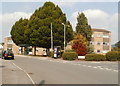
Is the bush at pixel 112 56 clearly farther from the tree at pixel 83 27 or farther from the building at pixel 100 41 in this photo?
the building at pixel 100 41

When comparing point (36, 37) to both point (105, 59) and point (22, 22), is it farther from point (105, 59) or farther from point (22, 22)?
point (22, 22)

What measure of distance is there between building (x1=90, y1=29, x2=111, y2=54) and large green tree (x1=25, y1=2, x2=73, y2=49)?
129 ft

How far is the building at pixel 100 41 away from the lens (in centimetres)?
9412

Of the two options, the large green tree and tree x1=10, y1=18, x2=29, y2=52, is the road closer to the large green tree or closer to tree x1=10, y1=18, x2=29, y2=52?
the large green tree

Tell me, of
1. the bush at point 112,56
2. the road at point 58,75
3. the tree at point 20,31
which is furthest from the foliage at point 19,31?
the road at point 58,75

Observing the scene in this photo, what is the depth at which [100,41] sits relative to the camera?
95875mm

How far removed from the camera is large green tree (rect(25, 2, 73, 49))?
5169 cm

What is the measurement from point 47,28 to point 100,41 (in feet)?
157

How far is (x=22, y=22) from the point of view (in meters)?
79.4

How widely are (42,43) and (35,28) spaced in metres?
3.88

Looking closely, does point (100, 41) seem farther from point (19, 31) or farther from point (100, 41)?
point (19, 31)

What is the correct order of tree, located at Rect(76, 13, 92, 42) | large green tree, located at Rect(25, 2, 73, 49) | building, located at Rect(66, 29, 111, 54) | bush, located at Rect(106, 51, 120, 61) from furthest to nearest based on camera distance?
building, located at Rect(66, 29, 111, 54) < tree, located at Rect(76, 13, 92, 42) < large green tree, located at Rect(25, 2, 73, 49) < bush, located at Rect(106, 51, 120, 61)

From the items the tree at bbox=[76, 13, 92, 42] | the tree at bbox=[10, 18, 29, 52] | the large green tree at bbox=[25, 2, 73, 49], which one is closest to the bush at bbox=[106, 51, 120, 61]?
the large green tree at bbox=[25, 2, 73, 49]

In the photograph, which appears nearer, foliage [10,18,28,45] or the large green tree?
the large green tree
